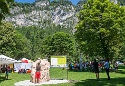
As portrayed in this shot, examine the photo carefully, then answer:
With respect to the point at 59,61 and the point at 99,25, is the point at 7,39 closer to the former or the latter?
the point at 99,25

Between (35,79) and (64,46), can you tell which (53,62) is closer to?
(35,79)

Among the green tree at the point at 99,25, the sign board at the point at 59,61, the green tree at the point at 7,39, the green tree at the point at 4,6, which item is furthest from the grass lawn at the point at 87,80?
the green tree at the point at 7,39

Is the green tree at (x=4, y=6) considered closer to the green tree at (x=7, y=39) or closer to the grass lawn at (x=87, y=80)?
the grass lawn at (x=87, y=80)

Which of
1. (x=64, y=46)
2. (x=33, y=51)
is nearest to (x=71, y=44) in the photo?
(x=64, y=46)

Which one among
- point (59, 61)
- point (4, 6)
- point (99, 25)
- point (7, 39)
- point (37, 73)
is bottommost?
point (37, 73)

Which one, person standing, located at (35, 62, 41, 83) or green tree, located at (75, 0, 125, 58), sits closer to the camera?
person standing, located at (35, 62, 41, 83)

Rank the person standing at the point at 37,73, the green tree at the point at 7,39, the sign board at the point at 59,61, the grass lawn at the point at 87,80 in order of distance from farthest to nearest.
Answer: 1. the green tree at the point at 7,39
2. the sign board at the point at 59,61
3. the person standing at the point at 37,73
4. the grass lawn at the point at 87,80

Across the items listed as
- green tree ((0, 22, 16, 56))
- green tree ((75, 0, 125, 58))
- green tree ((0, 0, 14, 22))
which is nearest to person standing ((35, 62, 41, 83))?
green tree ((0, 0, 14, 22))

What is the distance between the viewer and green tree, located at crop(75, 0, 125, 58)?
40250 mm

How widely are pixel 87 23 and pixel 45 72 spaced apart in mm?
16548

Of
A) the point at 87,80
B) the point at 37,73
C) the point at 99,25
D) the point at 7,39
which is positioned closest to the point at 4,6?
the point at 37,73

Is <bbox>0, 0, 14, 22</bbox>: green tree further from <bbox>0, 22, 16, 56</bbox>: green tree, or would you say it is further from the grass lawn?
<bbox>0, 22, 16, 56</bbox>: green tree

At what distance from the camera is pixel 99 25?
133 ft

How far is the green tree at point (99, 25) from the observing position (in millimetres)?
40250
